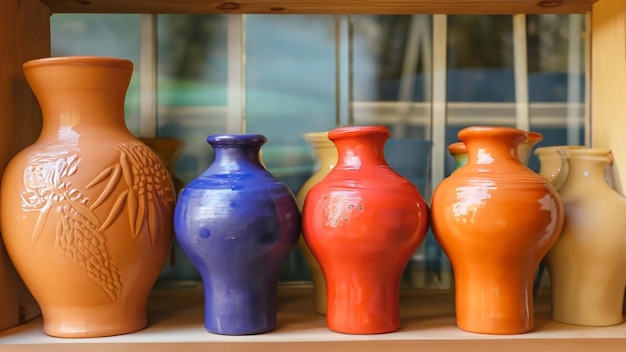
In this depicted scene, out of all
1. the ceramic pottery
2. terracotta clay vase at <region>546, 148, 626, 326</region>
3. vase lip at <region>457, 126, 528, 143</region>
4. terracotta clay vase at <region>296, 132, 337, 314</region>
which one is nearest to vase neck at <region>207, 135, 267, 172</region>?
the ceramic pottery

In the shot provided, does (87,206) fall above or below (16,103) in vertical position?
below

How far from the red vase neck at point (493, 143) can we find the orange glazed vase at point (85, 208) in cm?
37

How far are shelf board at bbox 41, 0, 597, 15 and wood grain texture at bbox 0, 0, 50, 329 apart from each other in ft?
0.25

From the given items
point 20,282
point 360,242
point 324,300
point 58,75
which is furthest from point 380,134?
point 20,282

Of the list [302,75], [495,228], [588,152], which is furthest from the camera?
[302,75]

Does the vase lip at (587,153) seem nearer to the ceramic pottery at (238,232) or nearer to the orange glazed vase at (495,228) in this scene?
the orange glazed vase at (495,228)

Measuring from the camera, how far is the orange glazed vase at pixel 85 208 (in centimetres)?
69

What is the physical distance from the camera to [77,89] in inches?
29.1

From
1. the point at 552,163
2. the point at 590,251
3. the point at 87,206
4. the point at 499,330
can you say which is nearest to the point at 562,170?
the point at 552,163

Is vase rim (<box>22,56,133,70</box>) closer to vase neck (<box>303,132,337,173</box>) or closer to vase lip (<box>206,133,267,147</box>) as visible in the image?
vase lip (<box>206,133,267,147</box>)

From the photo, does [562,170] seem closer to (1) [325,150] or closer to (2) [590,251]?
(2) [590,251]

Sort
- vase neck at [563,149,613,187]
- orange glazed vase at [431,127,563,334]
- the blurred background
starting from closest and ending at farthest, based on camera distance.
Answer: orange glazed vase at [431,127,563,334] → vase neck at [563,149,613,187] → the blurred background

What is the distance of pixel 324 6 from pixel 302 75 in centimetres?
15

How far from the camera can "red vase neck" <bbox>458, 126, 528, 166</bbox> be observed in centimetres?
72
